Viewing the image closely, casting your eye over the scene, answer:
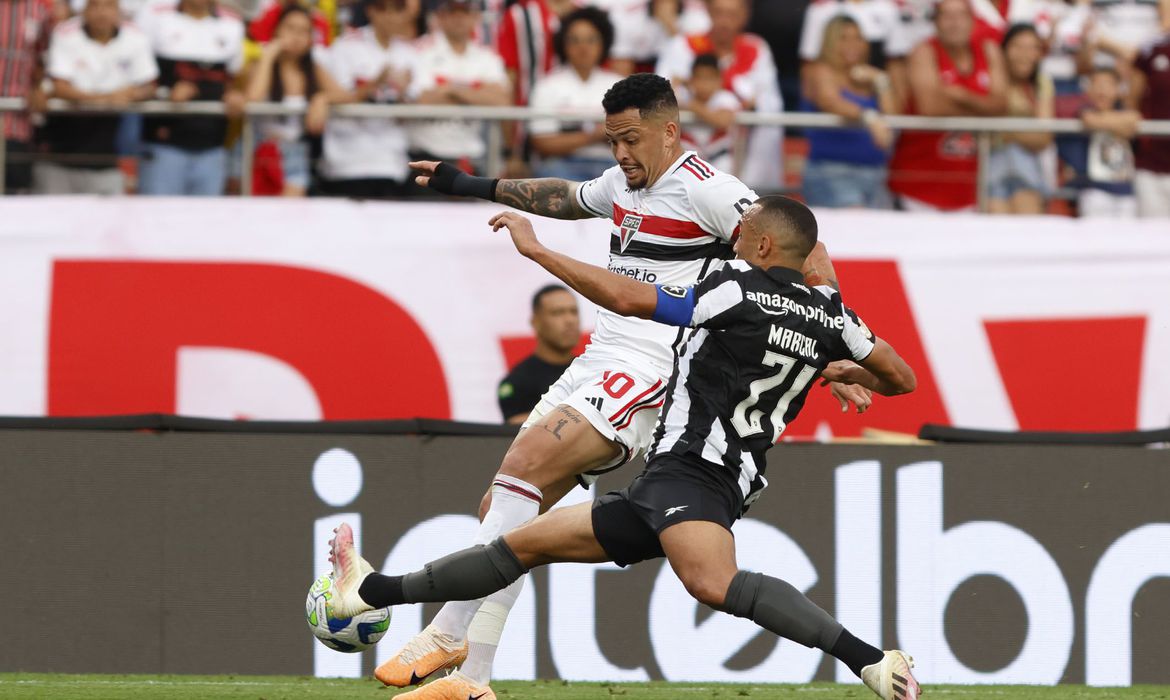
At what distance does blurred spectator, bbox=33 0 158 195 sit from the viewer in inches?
450

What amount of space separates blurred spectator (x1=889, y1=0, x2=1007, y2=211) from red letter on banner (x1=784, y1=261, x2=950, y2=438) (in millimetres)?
854

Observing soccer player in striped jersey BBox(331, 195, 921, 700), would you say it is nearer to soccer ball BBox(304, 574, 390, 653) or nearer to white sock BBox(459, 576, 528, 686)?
soccer ball BBox(304, 574, 390, 653)

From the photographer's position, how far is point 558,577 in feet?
30.0

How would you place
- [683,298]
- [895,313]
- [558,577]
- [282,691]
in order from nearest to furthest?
[683,298], [282,691], [558,577], [895,313]

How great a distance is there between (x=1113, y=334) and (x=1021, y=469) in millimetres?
2697

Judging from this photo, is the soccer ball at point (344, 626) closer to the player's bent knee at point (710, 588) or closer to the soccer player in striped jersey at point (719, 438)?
the soccer player in striped jersey at point (719, 438)

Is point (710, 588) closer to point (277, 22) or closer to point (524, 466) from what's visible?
point (524, 466)

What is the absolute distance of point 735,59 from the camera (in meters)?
12.0

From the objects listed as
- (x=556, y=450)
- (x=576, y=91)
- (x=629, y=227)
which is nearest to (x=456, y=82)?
(x=576, y=91)

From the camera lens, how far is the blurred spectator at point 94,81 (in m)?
11.4

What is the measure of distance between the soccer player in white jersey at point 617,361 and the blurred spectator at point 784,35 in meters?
4.95

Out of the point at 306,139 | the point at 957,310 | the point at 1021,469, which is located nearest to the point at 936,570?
the point at 1021,469

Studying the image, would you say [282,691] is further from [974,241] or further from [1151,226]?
[1151,226]

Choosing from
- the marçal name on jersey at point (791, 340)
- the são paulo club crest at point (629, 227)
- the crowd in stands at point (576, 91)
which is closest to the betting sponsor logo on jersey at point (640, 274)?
the são paulo club crest at point (629, 227)
